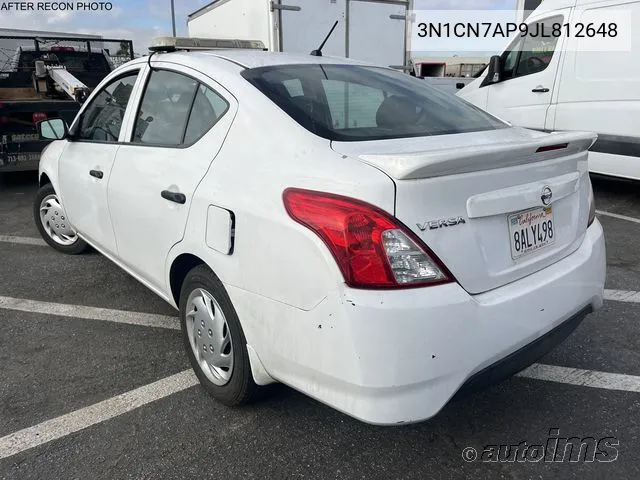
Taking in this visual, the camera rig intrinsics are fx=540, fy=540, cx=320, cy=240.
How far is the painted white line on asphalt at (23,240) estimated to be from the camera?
17.0ft

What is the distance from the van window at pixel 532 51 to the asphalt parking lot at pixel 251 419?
14.3 ft

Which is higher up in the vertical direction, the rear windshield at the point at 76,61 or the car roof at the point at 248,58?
the rear windshield at the point at 76,61

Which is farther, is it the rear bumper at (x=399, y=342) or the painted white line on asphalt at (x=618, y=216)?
the painted white line on asphalt at (x=618, y=216)

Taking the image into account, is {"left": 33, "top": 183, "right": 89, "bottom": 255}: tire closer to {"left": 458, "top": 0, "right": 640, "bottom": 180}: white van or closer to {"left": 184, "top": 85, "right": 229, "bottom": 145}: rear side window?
{"left": 184, "top": 85, "right": 229, "bottom": 145}: rear side window

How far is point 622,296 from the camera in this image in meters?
3.71

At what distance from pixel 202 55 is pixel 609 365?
2.70 meters

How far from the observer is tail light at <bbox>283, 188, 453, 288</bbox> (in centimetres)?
176

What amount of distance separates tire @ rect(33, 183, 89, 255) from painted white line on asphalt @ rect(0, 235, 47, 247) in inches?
16.0

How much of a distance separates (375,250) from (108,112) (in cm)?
251

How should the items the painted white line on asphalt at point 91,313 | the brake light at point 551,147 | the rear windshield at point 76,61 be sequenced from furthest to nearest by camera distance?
the rear windshield at point 76,61 < the painted white line on asphalt at point 91,313 < the brake light at point 551,147

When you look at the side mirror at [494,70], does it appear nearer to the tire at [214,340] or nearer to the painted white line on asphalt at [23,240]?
the painted white line on asphalt at [23,240]

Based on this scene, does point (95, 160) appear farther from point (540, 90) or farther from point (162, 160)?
point (540, 90)

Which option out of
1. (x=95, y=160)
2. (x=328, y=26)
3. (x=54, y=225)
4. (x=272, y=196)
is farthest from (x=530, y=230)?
(x=328, y=26)

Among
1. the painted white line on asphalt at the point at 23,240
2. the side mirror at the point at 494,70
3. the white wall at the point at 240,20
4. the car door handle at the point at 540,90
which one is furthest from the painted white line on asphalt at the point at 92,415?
the side mirror at the point at 494,70
